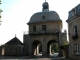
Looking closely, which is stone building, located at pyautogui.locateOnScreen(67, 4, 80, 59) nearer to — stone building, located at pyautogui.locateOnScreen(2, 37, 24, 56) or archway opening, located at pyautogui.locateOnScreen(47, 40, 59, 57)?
stone building, located at pyautogui.locateOnScreen(2, 37, 24, 56)

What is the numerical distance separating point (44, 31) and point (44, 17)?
3778 millimetres

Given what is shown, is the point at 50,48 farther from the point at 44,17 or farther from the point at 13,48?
the point at 13,48

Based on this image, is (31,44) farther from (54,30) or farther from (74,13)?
(74,13)

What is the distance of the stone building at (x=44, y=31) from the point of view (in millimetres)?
43406

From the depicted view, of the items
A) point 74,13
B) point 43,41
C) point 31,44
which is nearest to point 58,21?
point 43,41

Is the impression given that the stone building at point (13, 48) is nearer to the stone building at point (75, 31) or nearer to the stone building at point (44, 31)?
the stone building at point (44, 31)

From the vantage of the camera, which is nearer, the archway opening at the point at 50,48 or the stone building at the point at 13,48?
the stone building at the point at 13,48

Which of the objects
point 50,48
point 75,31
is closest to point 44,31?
point 50,48

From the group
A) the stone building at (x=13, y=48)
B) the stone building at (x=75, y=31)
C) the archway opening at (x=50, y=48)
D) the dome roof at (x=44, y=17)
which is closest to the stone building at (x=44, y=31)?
the dome roof at (x=44, y=17)

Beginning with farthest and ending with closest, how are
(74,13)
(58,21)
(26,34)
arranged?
1. (26,34)
2. (58,21)
3. (74,13)

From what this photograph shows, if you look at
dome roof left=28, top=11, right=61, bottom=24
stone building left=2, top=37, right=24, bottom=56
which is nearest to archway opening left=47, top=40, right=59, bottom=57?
dome roof left=28, top=11, right=61, bottom=24

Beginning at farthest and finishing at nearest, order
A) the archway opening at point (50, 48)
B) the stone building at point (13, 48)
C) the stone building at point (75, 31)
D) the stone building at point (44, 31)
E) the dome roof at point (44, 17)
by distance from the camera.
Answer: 1. the archway opening at point (50, 48)
2. the dome roof at point (44, 17)
3. the stone building at point (13, 48)
4. the stone building at point (44, 31)
5. the stone building at point (75, 31)

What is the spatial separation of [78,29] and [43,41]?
754 inches

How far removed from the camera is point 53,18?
1756 inches
